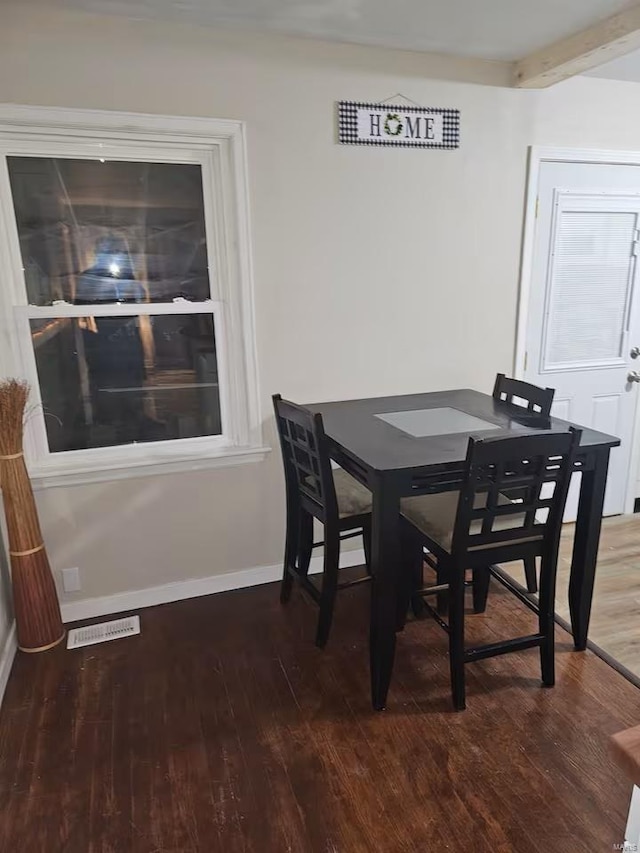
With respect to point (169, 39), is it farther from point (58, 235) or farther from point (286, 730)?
point (286, 730)

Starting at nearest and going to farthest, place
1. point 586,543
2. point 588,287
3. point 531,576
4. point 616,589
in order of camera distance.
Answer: point 586,543, point 531,576, point 616,589, point 588,287

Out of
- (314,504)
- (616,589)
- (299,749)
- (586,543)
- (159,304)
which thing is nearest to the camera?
(299,749)

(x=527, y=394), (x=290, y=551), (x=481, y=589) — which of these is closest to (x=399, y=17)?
(x=527, y=394)

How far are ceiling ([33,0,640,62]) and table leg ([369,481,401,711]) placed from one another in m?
1.73

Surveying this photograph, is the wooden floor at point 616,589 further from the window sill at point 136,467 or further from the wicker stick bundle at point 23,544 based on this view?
the wicker stick bundle at point 23,544

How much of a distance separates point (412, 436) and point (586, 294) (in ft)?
5.70

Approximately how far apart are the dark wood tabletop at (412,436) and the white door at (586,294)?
678 millimetres

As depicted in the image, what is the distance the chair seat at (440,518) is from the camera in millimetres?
2093

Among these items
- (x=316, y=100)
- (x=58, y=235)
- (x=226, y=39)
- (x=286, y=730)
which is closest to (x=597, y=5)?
(x=316, y=100)

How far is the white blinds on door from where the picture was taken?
10.5 feet

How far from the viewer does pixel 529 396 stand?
2.60 meters

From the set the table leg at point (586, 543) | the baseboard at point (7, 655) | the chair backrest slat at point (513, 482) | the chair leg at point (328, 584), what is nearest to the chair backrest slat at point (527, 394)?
the table leg at point (586, 543)

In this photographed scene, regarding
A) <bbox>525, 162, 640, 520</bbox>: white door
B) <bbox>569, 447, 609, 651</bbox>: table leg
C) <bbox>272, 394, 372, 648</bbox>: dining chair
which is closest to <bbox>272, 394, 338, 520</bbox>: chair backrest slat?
<bbox>272, 394, 372, 648</bbox>: dining chair

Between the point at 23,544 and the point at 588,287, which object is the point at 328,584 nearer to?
the point at 23,544
